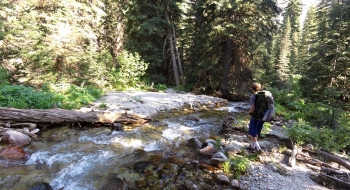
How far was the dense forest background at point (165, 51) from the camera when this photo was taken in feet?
28.7

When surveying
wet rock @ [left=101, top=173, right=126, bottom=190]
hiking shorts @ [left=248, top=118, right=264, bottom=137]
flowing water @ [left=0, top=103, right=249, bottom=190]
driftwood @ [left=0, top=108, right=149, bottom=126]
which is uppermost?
hiking shorts @ [left=248, top=118, right=264, bottom=137]

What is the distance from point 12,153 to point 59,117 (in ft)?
6.03

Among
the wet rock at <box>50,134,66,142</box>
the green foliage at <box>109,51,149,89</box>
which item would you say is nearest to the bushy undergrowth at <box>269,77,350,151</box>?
the wet rock at <box>50,134,66,142</box>

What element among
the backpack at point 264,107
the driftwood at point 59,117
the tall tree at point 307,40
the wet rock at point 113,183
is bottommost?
the wet rock at point 113,183

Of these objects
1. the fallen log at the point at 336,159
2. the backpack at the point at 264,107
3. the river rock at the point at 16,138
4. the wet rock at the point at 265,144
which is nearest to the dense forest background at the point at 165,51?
the fallen log at the point at 336,159

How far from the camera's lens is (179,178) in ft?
14.2

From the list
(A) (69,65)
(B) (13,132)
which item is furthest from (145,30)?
(B) (13,132)

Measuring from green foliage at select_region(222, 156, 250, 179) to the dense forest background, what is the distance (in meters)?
2.23

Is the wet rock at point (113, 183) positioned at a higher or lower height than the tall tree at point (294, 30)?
lower

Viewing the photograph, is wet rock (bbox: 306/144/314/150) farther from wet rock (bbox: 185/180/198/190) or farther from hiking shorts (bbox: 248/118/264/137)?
wet rock (bbox: 185/180/198/190)

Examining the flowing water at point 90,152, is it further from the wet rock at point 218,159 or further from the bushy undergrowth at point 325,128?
the bushy undergrowth at point 325,128

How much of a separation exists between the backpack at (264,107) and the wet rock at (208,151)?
4.98ft

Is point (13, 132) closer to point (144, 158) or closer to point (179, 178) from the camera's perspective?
point (144, 158)

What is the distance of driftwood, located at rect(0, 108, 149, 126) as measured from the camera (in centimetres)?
565
